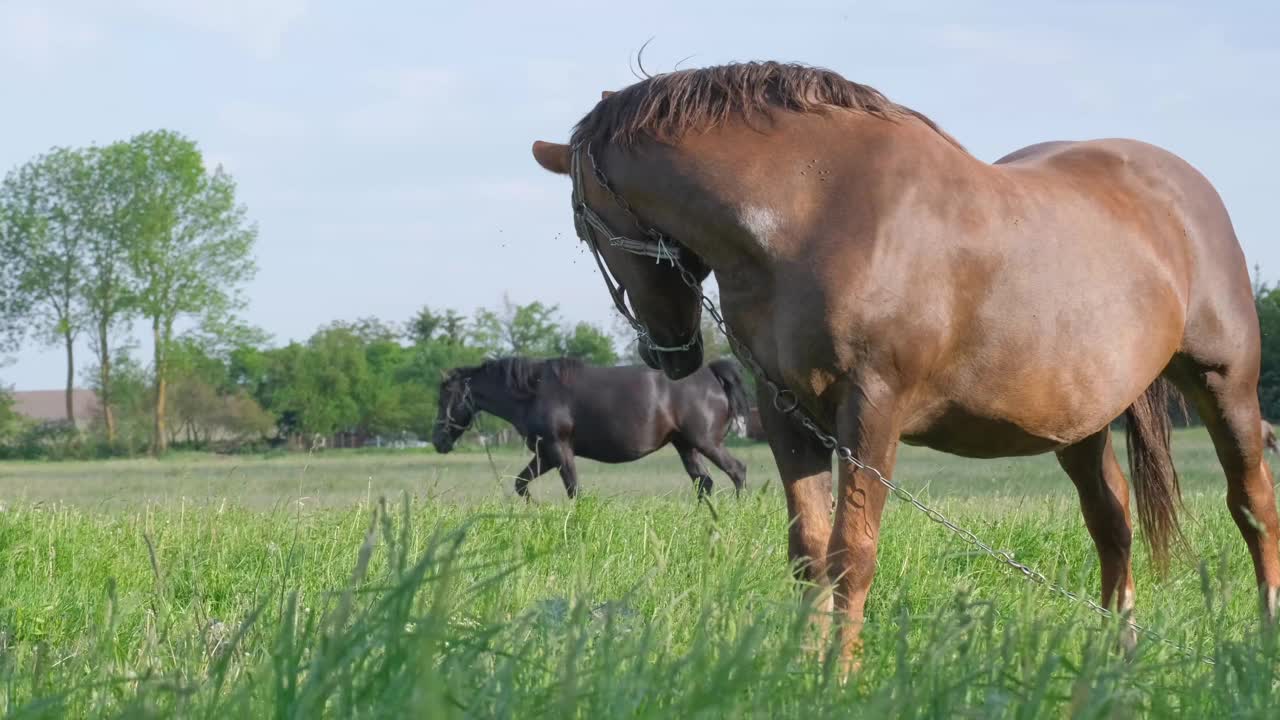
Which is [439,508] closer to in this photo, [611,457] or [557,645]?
[557,645]

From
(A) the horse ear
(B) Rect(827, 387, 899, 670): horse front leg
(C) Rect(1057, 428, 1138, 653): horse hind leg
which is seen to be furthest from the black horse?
(B) Rect(827, 387, 899, 670): horse front leg

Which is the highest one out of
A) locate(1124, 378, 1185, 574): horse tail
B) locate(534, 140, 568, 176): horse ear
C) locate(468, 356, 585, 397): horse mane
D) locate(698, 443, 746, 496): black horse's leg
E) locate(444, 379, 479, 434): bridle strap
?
locate(534, 140, 568, 176): horse ear

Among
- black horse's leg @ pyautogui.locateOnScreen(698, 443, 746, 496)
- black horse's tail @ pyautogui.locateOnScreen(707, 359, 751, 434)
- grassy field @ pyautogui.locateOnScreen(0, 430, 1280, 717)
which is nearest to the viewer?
grassy field @ pyautogui.locateOnScreen(0, 430, 1280, 717)

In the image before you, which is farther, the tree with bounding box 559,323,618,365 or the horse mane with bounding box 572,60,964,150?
the tree with bounding box 559,323,618,365

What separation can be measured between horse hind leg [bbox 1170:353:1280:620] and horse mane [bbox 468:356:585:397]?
1390 centimetres

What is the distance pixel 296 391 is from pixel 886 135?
73.5 meters

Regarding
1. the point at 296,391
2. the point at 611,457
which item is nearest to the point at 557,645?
the point at 611,457

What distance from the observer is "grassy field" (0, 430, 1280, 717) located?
6.74 ft

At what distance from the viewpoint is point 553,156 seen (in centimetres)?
483

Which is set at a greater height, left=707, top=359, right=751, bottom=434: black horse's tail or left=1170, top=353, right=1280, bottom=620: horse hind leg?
left=707, top=359, right=751, bottom=434: black horse's tail

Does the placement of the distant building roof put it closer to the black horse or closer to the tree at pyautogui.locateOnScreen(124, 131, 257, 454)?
the tree at pyautogui.locateOnScreen(124, 131, 257, 454)

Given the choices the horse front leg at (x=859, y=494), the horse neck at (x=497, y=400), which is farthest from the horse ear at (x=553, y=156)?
the horse neck at (x=497, y=400)

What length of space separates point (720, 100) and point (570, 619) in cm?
222

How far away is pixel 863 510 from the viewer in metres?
4.01
